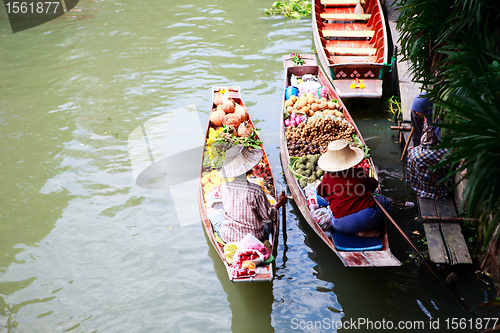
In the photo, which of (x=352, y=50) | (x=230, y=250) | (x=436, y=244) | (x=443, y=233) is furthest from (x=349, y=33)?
(x=230, y=250)

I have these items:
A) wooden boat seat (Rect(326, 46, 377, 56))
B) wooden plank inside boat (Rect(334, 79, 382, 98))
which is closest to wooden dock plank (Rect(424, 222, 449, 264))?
wooden plank inside boat (Rect(334, 79, 382, 98))

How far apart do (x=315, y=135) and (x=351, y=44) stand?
12.6 feet

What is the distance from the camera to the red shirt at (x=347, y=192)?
4.01m

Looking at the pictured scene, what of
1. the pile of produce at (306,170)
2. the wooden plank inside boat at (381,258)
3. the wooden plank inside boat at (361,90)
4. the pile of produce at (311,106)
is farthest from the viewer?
the wooden plank inside boat at (361,90)

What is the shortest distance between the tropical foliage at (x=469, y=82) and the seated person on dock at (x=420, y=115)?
61cm

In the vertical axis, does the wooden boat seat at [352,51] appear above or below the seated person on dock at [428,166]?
above

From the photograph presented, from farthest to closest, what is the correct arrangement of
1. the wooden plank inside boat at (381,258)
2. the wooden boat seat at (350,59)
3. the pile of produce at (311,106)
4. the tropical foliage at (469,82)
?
1. the wooden boat seat at (350,59)
2. the pile of produce at (311,106)
3. the wooden plank inside boat at (381,258)
4. the tropical foliage at (469,82)

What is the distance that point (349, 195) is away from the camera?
13.2 feet

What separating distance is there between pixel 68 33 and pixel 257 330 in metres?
10.1

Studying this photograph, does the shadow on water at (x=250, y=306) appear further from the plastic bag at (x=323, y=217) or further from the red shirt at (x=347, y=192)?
the red shirt at (x=347, y=192)

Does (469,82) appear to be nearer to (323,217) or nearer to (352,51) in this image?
(323,217)

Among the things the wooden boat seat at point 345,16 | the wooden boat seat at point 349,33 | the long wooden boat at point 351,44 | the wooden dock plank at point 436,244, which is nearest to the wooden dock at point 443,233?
the wooden dock plank at point 436,244

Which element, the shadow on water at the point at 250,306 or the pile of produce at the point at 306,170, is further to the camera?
the pile of produce at the point at 306,170

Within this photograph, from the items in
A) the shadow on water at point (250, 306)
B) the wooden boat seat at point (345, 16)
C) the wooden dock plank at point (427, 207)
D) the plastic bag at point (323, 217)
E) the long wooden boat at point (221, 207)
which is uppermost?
the wooden boat seat at point (345, 16)
